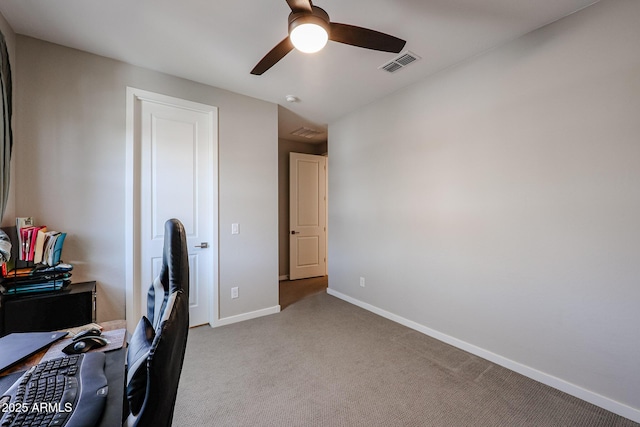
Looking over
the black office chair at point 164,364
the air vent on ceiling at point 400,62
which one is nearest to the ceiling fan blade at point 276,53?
the air vent on ceiling at point 400,62

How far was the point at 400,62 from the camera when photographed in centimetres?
254

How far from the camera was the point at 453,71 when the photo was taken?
261cm

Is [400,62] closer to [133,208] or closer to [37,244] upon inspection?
[133,208]

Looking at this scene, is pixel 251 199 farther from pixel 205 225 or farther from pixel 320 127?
pixel 320 127

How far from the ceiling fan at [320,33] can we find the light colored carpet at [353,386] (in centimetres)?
226

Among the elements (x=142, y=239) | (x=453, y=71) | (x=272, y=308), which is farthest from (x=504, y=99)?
(x=142, y=239)

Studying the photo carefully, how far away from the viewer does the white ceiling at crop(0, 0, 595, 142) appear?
186cm

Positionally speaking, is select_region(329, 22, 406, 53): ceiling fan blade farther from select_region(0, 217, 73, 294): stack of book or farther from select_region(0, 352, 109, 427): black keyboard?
select_region(0, 217, 73, 294): stack of book

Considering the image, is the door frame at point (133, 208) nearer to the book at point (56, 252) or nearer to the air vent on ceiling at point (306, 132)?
the book at point (56, 252)

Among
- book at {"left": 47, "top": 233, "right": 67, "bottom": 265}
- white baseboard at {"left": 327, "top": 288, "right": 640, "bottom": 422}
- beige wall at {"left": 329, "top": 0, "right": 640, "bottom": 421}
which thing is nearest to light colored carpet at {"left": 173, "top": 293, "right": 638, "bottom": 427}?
white baseboard at {"left": 327, "top": 288, "right": 640, "bottom": 422}

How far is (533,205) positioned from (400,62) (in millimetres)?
1673

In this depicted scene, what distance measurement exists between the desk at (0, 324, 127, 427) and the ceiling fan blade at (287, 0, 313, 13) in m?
1.72

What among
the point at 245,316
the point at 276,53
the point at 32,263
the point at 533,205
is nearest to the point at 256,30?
the point at 276,53

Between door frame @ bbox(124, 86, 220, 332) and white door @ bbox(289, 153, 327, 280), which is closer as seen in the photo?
door frame @ bbox(124, 86, 220, 332)
